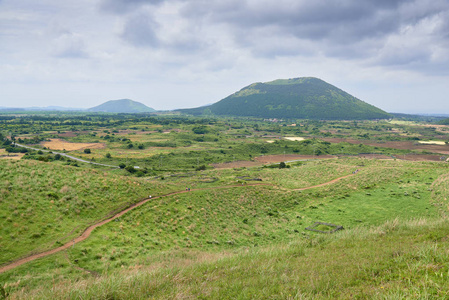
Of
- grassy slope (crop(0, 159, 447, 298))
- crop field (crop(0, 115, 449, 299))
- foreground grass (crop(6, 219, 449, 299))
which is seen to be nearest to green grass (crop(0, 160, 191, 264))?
crop field (crop(0, 115, 449, 299))

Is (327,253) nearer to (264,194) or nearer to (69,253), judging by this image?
(69,253)

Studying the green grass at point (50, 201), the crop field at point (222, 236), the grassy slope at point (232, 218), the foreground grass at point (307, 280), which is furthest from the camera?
the green grass at point (50, 201)

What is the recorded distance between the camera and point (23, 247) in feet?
61.7

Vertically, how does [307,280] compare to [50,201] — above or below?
above

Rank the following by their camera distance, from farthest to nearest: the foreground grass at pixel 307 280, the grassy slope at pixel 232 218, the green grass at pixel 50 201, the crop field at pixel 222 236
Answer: the green grass at pixel 50 201 → the grassy slope at pixel 232 218 → the crop field at pixel 222 236 → the foreground grass at pixel 307 280

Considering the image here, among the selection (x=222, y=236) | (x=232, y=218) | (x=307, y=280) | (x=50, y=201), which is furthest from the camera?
(x=232, y=218)

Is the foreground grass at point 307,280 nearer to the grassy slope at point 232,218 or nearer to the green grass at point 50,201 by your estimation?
the grassy slope at point 232,218

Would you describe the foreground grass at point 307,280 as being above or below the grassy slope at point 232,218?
above

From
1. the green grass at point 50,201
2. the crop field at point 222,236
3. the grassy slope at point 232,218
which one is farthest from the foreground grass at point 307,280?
the green grass at point 50,201

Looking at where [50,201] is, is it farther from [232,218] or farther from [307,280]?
[307,280]

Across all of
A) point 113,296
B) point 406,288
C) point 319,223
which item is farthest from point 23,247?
point 319,223

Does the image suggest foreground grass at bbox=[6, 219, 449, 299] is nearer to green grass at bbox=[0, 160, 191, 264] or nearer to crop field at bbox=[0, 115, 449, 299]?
crop field at bbox=[0, 115, 449, 299]

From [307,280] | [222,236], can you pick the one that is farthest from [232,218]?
[307,280]

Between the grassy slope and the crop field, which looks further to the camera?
the grassy slope
